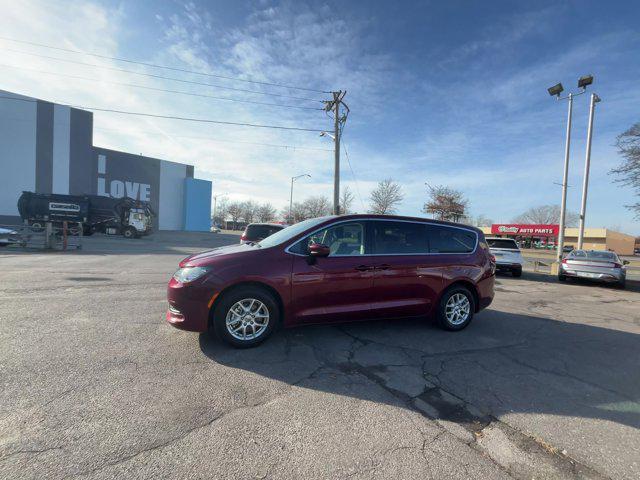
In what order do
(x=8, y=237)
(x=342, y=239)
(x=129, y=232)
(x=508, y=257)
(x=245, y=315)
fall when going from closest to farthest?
(x=245, y=315) < (x=342, y=239) < (x=508, y=257) < (x=8, y=237) < (x=129, y=232)

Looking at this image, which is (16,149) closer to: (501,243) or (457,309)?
(501,243)

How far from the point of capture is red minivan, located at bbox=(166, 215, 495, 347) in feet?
13.6

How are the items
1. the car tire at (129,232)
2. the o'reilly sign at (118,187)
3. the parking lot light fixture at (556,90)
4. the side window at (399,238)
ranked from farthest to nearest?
the o'reilly sign at (118,187) → the car tire at (129,232) → the parking lot light fixture at (556,90) → the side window at (399,238)

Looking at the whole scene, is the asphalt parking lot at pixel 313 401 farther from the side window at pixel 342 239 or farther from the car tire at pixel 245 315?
the side window at pixel 342 239

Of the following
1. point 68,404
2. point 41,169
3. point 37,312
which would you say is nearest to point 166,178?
point 41,169

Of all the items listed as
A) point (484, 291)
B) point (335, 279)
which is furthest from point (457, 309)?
point (335, 279)

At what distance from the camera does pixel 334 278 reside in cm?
453

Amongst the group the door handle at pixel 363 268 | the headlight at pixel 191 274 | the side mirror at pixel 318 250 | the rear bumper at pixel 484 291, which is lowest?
the rear bumper at pixel 484 291

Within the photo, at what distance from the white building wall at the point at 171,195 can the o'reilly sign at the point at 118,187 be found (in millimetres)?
2478

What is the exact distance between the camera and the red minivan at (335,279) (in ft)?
13.6

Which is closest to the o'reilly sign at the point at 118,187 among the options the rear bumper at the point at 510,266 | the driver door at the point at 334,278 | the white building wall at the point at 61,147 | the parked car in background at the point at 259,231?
the white building wall at the point at 61,147

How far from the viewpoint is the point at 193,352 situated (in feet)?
13.3

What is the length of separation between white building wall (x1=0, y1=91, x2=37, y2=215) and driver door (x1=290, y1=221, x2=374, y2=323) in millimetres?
41222

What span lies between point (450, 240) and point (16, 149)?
43.0 m
